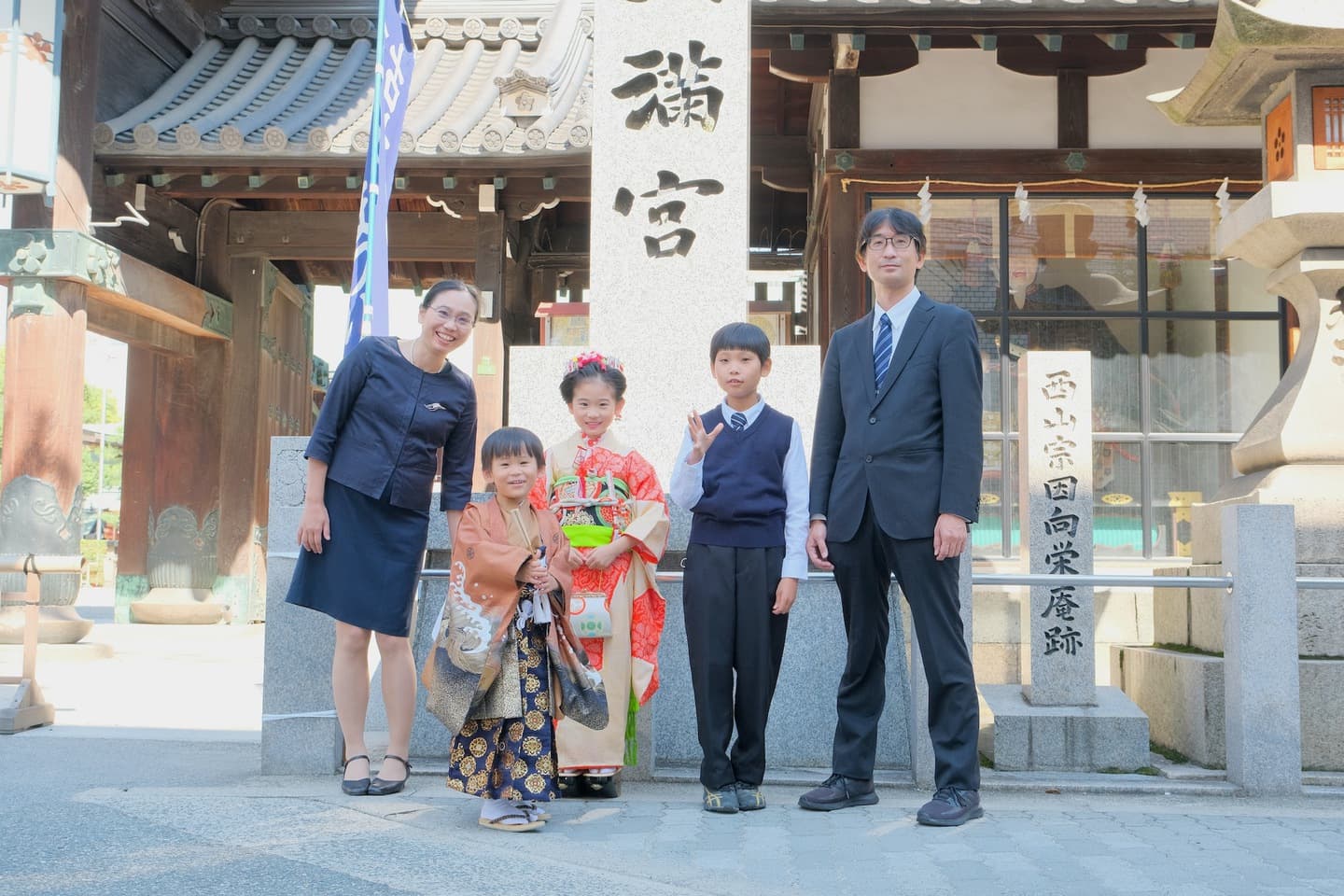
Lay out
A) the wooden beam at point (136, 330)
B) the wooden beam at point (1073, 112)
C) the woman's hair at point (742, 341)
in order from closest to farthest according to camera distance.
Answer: the woman's hair at point (742, 341), the wooden beam at point (1073, 112), the wooden beam at point (136, 330)

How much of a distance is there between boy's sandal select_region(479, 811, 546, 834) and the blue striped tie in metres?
1.78

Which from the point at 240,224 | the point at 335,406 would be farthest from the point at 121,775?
the point at 240,224

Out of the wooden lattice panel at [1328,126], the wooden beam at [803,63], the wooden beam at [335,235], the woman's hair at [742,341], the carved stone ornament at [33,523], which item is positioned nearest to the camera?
the woman's hair at [742,341]

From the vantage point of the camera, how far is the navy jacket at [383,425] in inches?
163

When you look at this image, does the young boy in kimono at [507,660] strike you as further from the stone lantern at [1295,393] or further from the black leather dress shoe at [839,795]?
the stone lantern at [1295,393]

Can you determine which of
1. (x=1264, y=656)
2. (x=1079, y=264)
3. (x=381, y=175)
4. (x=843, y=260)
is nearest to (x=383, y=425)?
(x=381, y=175)

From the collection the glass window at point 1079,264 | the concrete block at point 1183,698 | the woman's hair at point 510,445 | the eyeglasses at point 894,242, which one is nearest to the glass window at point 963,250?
the glass window at point 1079,264

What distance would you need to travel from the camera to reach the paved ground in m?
3.06

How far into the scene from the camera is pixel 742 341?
160 inches

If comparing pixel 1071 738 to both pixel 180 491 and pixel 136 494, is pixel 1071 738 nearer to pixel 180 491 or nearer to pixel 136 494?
pixel 180 491

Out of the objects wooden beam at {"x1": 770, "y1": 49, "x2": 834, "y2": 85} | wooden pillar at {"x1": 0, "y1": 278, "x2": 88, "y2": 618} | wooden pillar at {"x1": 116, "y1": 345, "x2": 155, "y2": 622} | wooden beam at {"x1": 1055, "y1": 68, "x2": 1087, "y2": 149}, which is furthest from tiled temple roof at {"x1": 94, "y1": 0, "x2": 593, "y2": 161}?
wooden beam at {"x1": 1055, "y1": 68, "x2": 1087, "y2": 149}

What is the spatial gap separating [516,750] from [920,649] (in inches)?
53.0

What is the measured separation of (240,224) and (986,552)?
7109 mm

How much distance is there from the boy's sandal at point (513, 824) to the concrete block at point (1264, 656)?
8.78 ft
